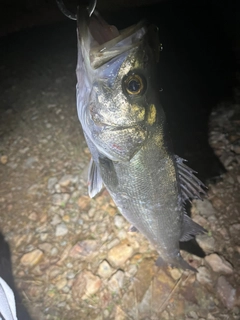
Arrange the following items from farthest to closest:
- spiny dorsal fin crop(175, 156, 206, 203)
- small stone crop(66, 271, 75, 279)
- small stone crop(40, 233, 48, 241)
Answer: small stone crop(40, 233, 48, 241) → small stone crop(66, 271, 75, 279) → spiny dorsal fin crop(175, 156, 206, 203)

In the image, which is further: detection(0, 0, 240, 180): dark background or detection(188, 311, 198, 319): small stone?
detection(0, 0, 240, 180): dark background

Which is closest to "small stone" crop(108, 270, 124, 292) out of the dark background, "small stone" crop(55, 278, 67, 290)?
"small stone" crop(55, 278, 67, 290)

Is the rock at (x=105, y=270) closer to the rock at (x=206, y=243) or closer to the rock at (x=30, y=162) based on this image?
the rock at (x=206, y=243)

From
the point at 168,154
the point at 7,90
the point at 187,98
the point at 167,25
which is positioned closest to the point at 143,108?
the point at 168,154

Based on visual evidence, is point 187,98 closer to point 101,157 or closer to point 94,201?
point 94,201

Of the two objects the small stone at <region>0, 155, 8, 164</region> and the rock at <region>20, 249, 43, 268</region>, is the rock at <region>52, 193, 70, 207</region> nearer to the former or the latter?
the rock at <region>20, 249, 43, 268</region>

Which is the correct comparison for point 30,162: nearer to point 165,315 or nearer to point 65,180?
point 65,180

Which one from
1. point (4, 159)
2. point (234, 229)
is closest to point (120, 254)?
point (234, 229)

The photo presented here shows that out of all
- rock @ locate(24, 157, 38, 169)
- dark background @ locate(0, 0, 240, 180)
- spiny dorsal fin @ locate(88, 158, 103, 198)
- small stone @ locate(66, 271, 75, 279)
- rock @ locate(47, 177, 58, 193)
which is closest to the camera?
spiny dorsal fin @ locate(88, 158, 103, 198)
